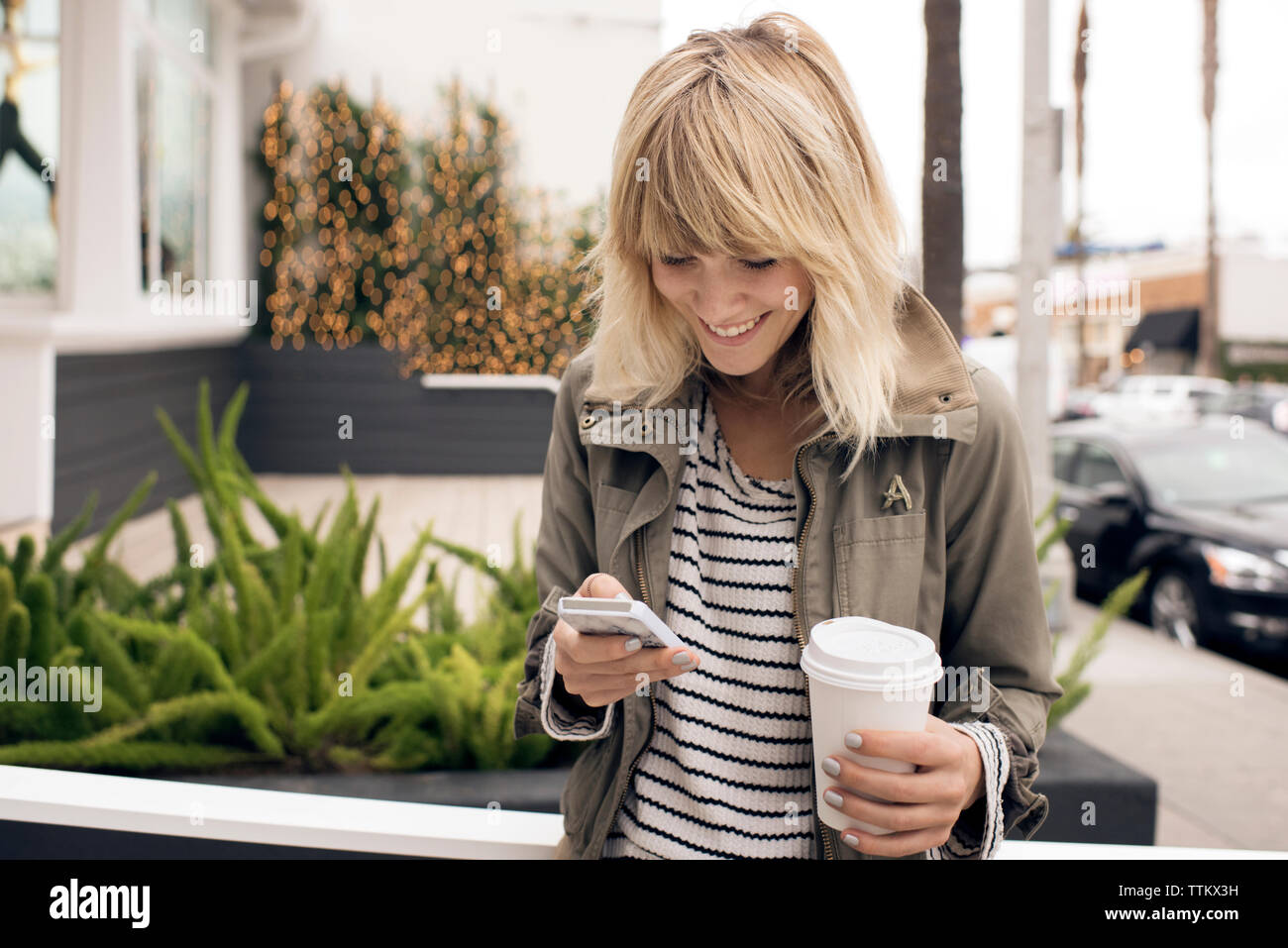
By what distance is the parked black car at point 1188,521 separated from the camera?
543 centimetres

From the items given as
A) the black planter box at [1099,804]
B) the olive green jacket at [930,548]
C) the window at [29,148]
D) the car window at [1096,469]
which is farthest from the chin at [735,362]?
the window at [29,148]

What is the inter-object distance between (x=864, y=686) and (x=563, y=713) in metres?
0.45

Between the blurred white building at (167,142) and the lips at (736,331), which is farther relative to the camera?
the blurred white building at (167,142)

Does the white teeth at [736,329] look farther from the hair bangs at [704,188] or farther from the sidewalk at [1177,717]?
the sidewalk at [1177,717]

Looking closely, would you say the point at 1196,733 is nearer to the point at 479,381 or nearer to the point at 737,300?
the point at 737,300

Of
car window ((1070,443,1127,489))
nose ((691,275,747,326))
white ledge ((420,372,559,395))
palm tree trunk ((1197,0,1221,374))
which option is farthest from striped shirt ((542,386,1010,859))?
palm tree trunk ((1197,0,1221,374))

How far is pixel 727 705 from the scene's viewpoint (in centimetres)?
119

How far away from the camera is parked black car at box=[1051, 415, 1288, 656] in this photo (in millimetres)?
5426

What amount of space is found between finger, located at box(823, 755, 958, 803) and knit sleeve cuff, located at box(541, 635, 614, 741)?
38cm

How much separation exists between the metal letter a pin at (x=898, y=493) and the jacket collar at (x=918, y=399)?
55 millimetres
